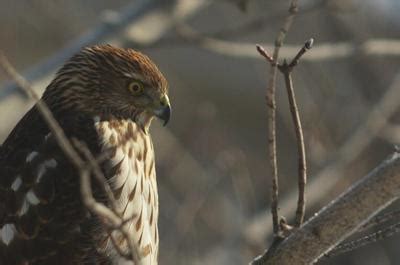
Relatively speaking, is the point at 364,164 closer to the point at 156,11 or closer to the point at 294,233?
the point at 156,11

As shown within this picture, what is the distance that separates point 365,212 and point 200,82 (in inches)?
416

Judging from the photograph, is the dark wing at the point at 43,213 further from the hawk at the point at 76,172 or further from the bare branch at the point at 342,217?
the bare branch at the point at 342,217

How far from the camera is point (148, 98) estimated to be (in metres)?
6.46

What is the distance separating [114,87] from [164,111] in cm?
34

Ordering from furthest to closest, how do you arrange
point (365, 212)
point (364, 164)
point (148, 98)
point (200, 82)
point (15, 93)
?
point (200, 82), point (364, 164), point (15, 93), point (148, 98), point (365, 212)

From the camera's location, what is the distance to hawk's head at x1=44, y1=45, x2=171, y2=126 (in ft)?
21.1

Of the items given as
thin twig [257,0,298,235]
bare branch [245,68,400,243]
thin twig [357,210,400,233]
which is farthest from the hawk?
bare branch [245,68,400,243]

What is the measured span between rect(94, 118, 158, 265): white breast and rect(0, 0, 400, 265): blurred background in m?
1.53

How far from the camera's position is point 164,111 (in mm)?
6359

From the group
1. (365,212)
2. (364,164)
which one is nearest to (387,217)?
(365,212)

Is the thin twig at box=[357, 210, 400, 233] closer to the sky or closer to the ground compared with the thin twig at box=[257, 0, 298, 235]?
closer to the ground

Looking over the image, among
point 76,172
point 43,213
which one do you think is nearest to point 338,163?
point 76,172

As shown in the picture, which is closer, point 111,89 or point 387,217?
point 387,217

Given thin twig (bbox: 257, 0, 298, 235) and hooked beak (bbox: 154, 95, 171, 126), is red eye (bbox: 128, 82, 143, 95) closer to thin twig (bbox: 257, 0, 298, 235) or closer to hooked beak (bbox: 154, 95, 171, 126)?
hooked beak (bbox: 154, 95, 171, 126)
